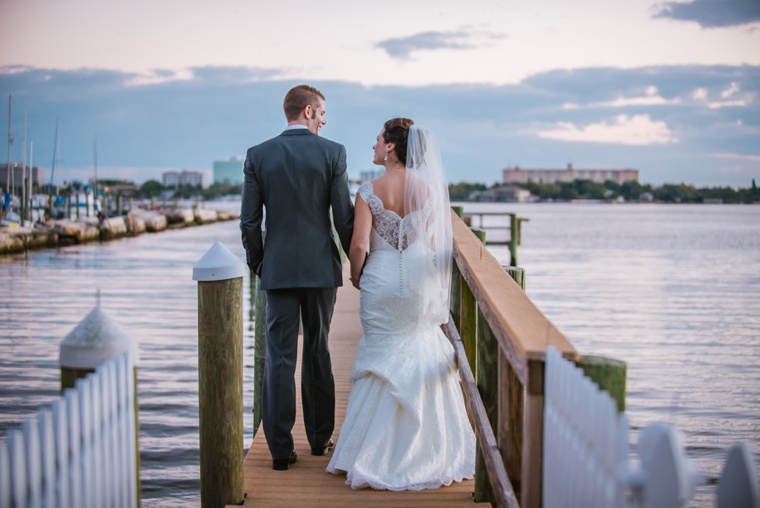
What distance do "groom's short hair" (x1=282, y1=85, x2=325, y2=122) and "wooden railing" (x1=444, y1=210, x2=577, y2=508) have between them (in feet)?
3.68

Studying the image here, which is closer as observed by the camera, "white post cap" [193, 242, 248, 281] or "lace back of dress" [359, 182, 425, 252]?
"white post cap" [193, 242, 248, 281]

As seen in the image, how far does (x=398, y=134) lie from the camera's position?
4543 millimetres

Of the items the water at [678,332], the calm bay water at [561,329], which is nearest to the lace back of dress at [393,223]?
the calm bay water at [561,329]

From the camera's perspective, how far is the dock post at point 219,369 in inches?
141

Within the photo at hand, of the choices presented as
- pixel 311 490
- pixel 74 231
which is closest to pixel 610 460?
pixel 311 490

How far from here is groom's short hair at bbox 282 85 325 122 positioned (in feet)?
14.2

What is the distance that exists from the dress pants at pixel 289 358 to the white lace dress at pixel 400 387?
0.71 feet

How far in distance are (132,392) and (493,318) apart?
4.47ft

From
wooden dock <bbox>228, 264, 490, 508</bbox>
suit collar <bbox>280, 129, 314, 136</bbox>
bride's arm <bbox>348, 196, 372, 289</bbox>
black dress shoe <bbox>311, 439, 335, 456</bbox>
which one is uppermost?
suit collar <bbox>280, 129, 314, 136</bbox>

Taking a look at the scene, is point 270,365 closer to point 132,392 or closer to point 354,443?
point 354,443

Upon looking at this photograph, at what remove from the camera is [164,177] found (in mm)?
187250

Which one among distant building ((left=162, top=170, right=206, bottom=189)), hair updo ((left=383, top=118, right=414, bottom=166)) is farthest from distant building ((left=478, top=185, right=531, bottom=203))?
hair updo ((left=383, top=118, right=414, bottom=166))

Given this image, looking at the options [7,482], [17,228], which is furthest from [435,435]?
[17,228]

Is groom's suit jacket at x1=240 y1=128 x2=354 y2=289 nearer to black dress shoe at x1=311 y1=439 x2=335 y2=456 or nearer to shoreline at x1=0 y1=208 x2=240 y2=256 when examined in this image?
black dress shoe at x1=311 y1=439 x2=335 y2=456
